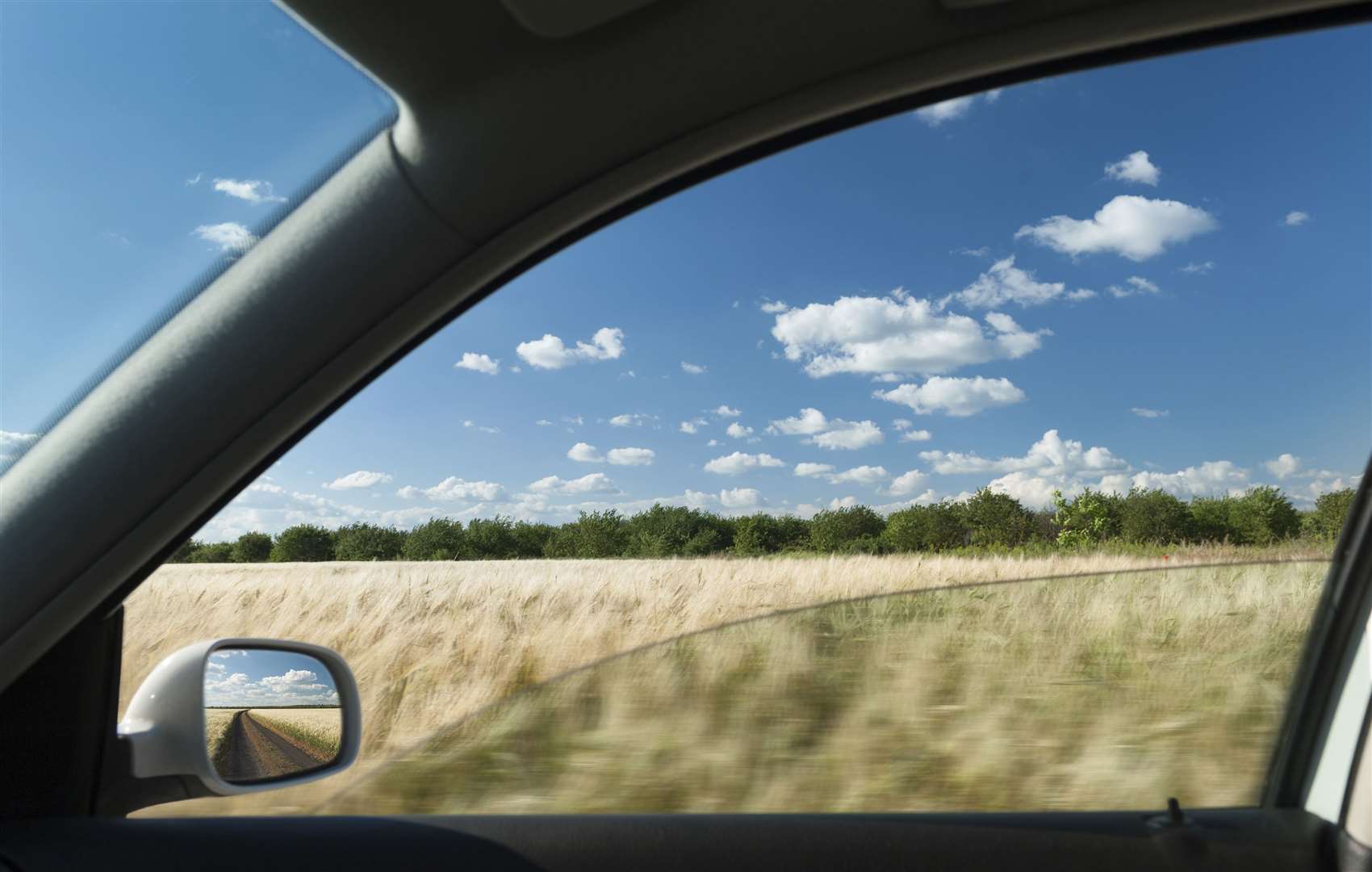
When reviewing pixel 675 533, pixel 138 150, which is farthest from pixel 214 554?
pixel 675 533

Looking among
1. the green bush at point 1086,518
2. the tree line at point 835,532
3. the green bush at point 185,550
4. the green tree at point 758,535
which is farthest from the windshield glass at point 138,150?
the green bush at point 1086,518

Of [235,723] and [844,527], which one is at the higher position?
[844,527]

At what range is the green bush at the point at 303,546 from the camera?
6.00 ft

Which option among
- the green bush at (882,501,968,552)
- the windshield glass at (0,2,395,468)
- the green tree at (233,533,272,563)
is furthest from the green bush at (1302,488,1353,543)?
the green tree at (233,533,272,563)

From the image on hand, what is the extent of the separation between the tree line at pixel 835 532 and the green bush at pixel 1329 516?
6.9 inches

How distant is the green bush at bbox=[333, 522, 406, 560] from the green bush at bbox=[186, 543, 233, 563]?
448mm

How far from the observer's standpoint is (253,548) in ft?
5.70

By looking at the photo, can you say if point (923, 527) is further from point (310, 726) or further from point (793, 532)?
point (310, 726)

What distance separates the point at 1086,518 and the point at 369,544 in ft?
5.66

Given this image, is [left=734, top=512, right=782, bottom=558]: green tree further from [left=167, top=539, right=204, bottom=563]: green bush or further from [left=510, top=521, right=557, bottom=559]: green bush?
[left=167, top=539, right=204, bottom=563]: green bush

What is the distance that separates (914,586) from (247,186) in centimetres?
182

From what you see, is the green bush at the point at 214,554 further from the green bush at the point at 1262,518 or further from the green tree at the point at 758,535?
the green bush at the point at 1262,518

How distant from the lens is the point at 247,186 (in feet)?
4.29

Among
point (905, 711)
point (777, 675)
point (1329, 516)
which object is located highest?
point (1329, 516)
